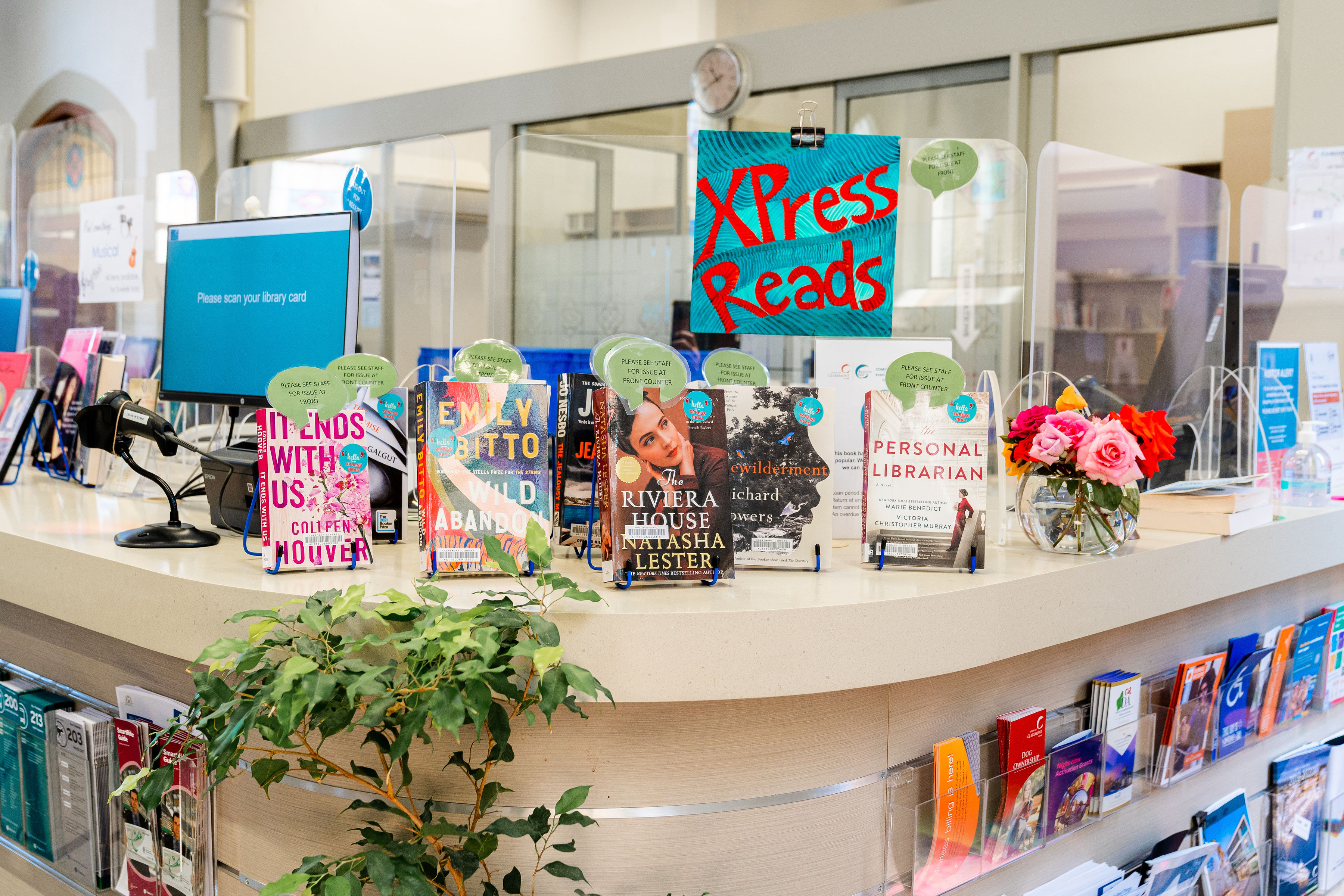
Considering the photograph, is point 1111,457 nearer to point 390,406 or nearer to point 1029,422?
point 1029,422

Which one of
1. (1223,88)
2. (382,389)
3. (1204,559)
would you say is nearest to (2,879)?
(382,389)

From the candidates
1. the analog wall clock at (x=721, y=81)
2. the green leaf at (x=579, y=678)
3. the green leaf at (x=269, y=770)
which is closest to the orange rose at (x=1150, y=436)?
the green leaf at (x=579, y=678)

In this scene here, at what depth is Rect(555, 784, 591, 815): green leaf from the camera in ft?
4.25

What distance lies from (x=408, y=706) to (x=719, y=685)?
38 centimetres

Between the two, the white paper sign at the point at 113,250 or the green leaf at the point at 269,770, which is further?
the white paper sign at the point at 113,250

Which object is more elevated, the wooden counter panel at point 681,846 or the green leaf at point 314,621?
the green leaf at point 314,621

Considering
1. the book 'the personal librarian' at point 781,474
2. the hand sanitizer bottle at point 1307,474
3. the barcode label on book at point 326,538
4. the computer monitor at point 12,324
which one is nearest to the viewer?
the barcode label on book at point 326,538

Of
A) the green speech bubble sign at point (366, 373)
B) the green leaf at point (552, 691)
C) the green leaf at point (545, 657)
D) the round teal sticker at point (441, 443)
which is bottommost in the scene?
the green leaf at point (552, 691)

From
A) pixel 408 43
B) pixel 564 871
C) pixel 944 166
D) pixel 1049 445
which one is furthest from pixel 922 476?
pixel 408 43

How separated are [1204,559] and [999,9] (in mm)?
3227

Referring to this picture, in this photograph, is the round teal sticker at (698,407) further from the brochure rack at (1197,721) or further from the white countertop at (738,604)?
the brochure rack at (1197,721)

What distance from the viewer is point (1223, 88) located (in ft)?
15.8

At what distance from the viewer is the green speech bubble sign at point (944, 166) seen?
6.41 ft

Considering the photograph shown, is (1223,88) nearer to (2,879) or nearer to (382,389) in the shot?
(382,389)
